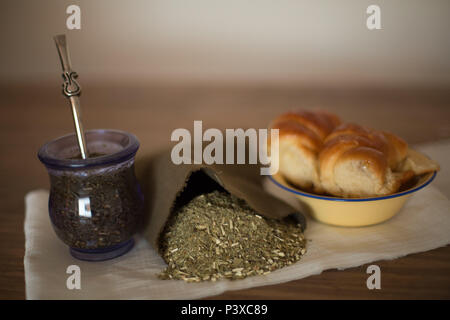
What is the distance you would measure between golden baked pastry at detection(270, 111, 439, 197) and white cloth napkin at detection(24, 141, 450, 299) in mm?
118

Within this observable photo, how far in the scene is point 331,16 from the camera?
2652 mm

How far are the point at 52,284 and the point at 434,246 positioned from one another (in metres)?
0.90

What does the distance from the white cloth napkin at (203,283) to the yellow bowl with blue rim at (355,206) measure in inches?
1.0

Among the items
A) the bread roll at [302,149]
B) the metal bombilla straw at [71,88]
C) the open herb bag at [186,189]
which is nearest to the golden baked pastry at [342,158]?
the bread roll at [302,149]

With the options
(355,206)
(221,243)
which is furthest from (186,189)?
(355,206)

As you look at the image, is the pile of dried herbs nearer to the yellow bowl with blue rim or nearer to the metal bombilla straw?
the yellow bowl with blue rim

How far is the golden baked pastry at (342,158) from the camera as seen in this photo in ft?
3.91

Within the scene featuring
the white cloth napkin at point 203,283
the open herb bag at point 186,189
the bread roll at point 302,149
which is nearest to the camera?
the white cloth napkin at point 203,283

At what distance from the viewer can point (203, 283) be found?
3.42 feet

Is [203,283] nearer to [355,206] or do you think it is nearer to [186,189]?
[186,189]

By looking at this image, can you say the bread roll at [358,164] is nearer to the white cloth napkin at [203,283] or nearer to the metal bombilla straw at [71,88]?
the white cloth napkin at [203,283]

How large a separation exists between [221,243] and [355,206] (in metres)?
0.37

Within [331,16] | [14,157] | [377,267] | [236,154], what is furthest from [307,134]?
[331,16]

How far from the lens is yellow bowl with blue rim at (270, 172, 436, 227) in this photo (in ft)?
3.92
